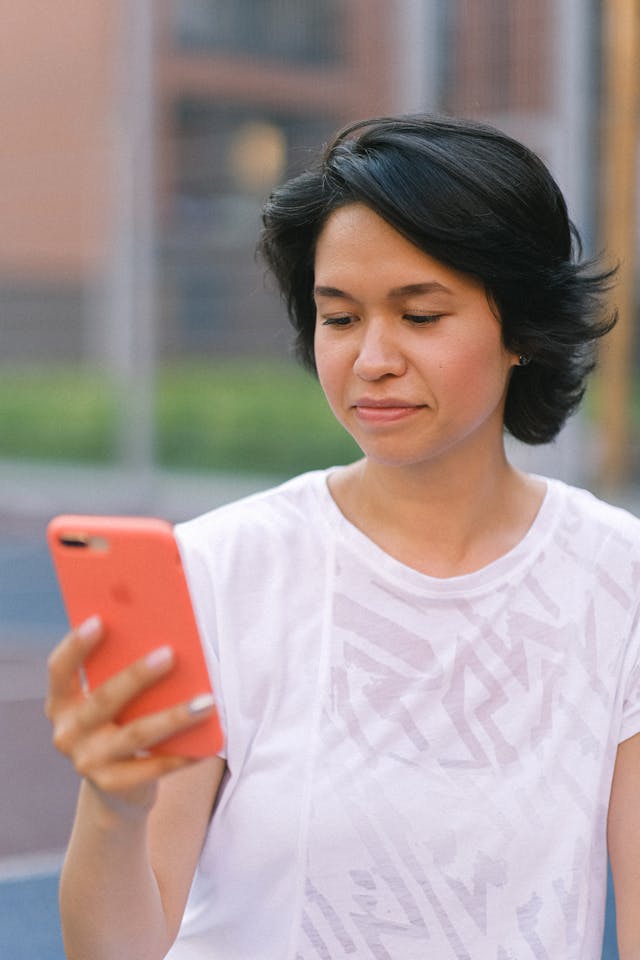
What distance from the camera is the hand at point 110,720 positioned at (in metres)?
1.24

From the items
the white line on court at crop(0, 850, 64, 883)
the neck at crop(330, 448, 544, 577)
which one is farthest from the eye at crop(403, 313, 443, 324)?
the white line on court at crop(0, 850, 64, 883)

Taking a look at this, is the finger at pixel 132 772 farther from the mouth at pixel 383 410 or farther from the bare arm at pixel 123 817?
the mouth at pixel 383 410

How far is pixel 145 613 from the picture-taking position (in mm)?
1285

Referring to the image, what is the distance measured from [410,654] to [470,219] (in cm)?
52

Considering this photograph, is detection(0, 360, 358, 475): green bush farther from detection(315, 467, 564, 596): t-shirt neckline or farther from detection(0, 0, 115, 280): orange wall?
detection(315, 467, 564, 596): t-shirt neckline

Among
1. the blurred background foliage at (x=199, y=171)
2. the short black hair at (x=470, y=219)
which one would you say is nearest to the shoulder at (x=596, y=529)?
the short black hair at (x=470, y=219)

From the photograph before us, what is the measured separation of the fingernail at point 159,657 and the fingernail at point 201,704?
4 centimetres

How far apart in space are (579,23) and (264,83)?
2586 millimetres

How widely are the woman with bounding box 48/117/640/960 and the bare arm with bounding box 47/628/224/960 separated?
0.03 ft

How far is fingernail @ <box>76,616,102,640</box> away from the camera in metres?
1.28

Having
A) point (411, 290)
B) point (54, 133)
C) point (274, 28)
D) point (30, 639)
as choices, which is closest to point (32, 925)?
point (411, 290)

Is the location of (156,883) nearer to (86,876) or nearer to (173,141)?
(86,876)

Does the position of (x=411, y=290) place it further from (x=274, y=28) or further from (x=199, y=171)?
(x=199, y=171)

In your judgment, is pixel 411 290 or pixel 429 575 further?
pixel 429 575
